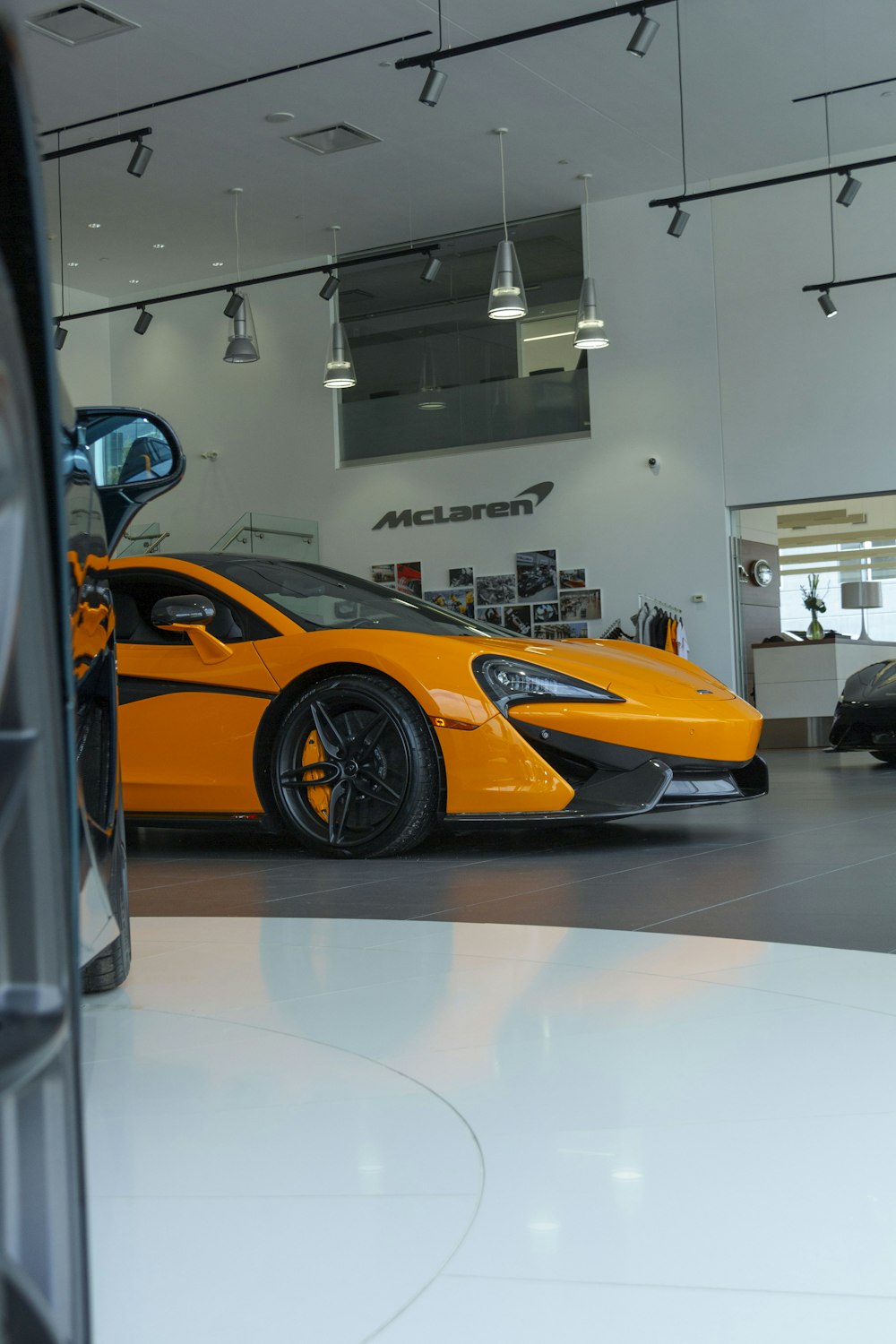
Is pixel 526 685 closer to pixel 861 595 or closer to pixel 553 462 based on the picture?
pixel 861 595

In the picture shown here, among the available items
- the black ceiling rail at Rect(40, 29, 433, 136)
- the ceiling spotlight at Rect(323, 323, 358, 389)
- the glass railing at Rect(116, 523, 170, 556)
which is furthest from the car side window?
the glass railing at Rect(116, 523, 170, 556)

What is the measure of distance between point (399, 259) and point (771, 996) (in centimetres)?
1622

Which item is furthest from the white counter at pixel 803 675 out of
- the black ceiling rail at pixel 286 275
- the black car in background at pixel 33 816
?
the black car in background at pixel 33 816

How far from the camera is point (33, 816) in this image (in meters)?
0.59

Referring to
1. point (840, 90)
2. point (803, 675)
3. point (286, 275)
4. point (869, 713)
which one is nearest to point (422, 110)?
point (286, 275)

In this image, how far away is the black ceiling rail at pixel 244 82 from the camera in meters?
11.2

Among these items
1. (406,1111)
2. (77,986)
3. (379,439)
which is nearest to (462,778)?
(406,1111)

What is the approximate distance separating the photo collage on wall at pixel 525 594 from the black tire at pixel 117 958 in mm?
13455

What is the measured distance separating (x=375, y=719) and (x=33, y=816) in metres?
4.04

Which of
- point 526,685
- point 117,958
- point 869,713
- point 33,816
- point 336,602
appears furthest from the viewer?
point 869,713

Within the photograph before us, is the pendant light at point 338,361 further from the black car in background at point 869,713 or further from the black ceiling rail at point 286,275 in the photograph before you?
the black car in background at point 869,713

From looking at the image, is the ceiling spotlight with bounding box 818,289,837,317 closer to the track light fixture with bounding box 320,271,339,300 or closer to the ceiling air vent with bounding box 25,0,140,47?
the track light fixture with bounding box 320,271,339,300

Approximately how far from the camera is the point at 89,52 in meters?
11.8

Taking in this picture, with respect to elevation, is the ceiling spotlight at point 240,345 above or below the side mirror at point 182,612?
above
